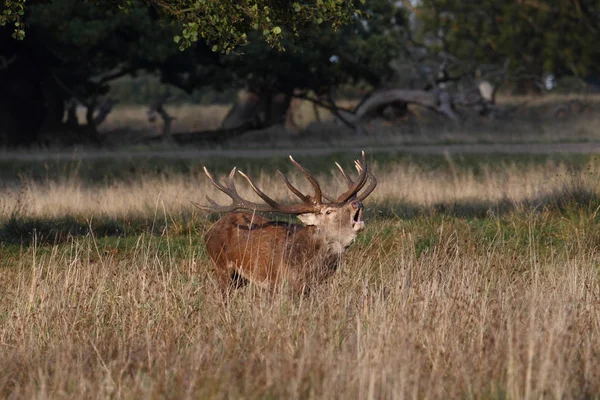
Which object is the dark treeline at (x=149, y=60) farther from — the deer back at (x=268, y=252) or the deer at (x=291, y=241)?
the deer at (x=291, y=241)

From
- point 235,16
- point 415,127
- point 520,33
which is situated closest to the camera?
point 235,16

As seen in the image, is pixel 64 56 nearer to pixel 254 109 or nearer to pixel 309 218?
pixel 254 109

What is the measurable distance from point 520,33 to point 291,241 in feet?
142

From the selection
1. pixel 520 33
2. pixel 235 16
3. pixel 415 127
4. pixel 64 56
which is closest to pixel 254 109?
pixel 415 127

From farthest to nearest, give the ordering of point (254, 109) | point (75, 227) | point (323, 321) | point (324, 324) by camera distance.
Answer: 1. point (254, 109)
2. point (75, 227)
3. point (324, 324)
4. point (323, 321)

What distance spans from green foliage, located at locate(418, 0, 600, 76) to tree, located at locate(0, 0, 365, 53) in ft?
109

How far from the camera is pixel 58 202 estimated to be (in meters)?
15.4

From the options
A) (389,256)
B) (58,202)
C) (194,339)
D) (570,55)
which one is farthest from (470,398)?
Result: (570,55)

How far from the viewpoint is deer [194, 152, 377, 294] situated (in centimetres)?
853

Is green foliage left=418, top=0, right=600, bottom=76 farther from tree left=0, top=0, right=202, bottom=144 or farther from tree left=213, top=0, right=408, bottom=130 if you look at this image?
tree left=0, top=0, right=202, bottom=144

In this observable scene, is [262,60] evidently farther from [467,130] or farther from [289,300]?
[289,300]

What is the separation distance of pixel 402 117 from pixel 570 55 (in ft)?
41.5

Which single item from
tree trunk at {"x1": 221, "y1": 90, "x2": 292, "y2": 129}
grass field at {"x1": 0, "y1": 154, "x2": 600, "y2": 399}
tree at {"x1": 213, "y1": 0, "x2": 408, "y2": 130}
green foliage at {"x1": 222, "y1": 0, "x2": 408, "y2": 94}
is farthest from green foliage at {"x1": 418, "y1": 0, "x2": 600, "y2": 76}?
grass field at {"x1": 0, "y1": 154, "x2": 600, "y2": 399}

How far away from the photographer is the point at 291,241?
8.86m
